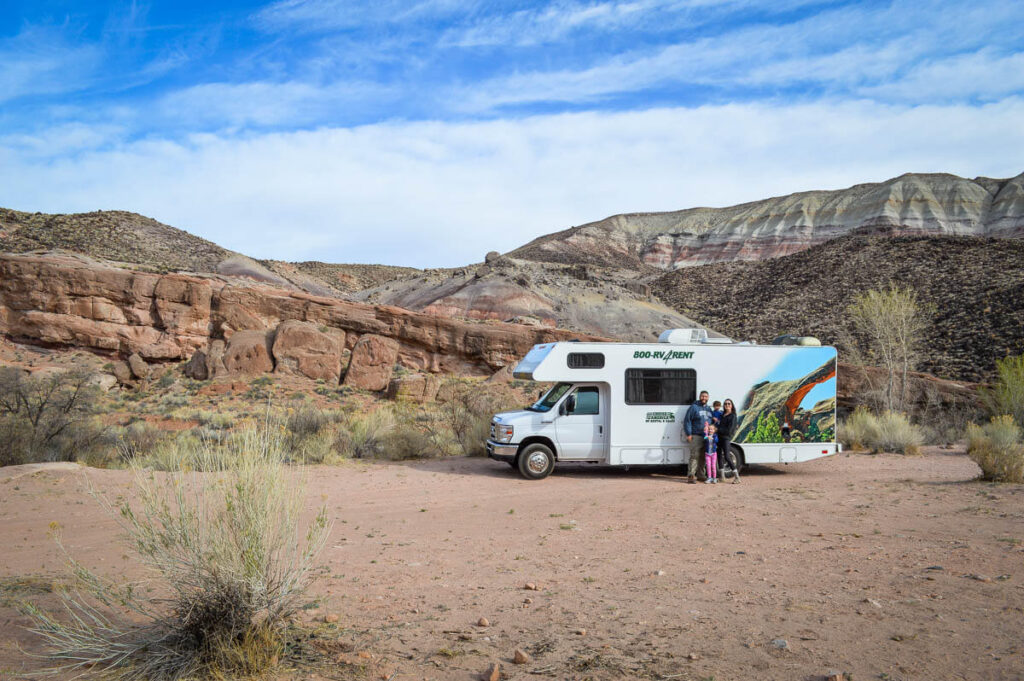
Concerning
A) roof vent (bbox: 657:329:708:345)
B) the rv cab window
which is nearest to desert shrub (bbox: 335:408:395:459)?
the rv cab window

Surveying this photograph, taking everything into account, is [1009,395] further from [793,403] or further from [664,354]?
[664,354]

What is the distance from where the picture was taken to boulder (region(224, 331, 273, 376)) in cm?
2867

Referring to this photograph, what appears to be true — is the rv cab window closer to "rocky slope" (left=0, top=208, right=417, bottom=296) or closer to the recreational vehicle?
the recreational vehicle

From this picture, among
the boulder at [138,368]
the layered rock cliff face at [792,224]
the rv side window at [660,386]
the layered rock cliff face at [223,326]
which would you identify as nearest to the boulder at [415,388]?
the layered rock cliff face at [223,326]

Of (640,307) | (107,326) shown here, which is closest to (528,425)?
(107,326)

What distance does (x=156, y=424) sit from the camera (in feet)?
70.4

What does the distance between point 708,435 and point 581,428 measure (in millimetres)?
2485

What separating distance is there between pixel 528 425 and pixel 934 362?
2993cm

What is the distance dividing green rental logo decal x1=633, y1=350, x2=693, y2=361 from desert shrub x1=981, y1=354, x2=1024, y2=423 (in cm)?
1259

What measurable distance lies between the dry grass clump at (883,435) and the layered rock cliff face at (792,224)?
6095 centimetres

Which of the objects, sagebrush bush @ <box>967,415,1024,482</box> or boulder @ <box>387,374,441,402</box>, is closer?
sagebrush bush @ <box>967,415,1024,482</box>

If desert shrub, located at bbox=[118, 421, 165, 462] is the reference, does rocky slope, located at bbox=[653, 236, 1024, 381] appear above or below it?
above

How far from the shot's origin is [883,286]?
48.2 metres

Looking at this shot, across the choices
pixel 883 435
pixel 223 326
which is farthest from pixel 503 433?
pixel 223 326
